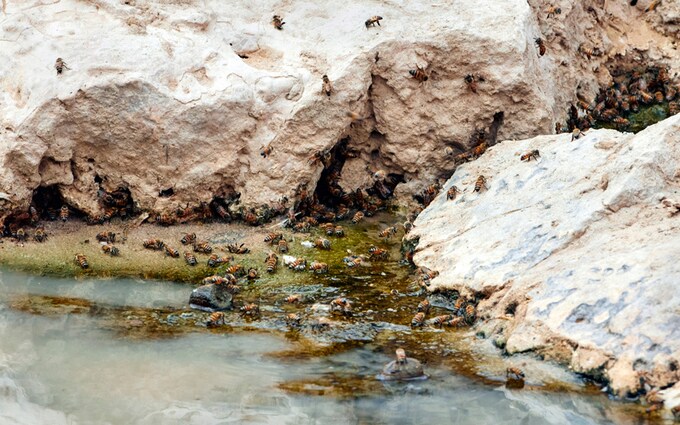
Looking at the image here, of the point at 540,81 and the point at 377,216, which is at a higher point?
the point at 540,81

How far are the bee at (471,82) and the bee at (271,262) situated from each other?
10.4 feet

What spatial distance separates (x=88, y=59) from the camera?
10391 millimetres

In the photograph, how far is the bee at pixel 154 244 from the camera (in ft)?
33.7

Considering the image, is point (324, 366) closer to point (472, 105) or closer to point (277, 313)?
point (277, 313)

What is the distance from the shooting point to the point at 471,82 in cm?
1141

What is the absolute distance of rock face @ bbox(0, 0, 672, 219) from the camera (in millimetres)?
10359

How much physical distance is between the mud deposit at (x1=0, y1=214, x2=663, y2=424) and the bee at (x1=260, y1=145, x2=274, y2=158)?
1.01 meters

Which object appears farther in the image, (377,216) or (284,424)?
(377,216)

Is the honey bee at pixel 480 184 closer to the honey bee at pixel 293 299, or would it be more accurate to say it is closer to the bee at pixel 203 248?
the honey bee at pixel 293 299

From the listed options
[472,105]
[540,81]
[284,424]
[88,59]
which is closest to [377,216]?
[472,105]

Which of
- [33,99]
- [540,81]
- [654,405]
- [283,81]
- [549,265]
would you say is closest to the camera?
[654,405]

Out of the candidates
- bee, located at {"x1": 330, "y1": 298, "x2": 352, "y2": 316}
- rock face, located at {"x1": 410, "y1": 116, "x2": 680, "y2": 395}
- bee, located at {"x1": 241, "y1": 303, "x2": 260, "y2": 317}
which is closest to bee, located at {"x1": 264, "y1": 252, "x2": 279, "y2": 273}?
bee, located at {"x1": 241, "y1": 303, "x2": 260, "y2": 317}

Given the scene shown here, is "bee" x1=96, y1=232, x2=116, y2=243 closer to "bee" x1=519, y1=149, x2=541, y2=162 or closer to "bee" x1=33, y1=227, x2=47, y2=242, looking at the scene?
"bee" x1=33, y1=227, x2=47, y2=242

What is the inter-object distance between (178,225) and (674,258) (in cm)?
537
